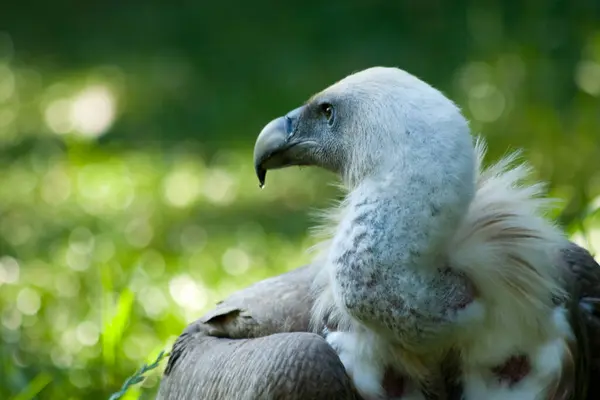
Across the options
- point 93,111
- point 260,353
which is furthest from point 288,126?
point 93,111

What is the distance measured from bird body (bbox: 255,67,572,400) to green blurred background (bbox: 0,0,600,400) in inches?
45.9

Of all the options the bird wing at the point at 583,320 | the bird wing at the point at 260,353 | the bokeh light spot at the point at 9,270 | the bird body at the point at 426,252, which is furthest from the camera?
the bokeh light spot at the point at 9,270

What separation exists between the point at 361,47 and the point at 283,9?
59.4 inches

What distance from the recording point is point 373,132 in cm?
303

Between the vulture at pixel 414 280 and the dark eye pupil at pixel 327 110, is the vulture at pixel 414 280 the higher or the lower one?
the lower one

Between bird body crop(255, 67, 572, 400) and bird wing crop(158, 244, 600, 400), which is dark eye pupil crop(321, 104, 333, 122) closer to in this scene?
bird body crop(255, 67, 572, 400)

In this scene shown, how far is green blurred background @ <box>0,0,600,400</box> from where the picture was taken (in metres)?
4.85

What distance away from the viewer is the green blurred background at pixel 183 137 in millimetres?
4852

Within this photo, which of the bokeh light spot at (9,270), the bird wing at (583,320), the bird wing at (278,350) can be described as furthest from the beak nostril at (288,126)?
the bokeh light spot at (9,270)

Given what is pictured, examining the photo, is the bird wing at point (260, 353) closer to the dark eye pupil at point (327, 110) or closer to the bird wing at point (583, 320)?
the dark eye pupil at point (327, 110)

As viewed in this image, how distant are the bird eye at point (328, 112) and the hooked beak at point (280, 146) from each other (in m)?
0.08

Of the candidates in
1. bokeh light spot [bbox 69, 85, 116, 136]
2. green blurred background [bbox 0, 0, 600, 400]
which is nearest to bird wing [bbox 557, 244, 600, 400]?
green blurred background [bbox 0, 0, 600, 400]

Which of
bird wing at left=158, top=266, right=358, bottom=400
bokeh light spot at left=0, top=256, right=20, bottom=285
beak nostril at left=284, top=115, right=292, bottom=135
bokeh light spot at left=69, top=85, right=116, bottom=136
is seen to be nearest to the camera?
bird wing at left=158, top=266, right=358, bottom=400

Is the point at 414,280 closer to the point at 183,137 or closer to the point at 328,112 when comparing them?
the point at 328,112
